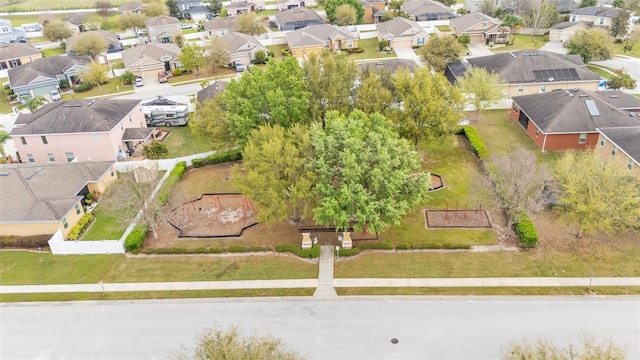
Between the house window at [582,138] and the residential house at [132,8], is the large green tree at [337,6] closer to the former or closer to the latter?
the residential house at [132,8]

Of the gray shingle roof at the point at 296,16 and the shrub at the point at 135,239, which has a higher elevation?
the gray shingle roof at the point at 296,16

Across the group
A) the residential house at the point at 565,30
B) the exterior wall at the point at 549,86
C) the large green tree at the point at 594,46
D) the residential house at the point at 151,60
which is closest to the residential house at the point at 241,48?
the residential house at the point at 151,60

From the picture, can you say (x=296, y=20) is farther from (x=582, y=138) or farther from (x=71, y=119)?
(x=582, y=138)

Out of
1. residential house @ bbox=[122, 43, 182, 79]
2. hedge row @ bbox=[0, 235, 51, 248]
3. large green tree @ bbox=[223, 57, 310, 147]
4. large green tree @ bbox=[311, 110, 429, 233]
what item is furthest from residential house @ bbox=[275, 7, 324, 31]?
hedge row @ bbox=[0, 235, 51, 248]

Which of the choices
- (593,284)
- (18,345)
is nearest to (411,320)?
(593,284)

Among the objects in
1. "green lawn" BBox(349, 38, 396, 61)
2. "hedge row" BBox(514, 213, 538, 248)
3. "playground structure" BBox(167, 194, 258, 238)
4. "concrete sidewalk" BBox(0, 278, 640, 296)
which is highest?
"green lawn" BBox(349, 38, 396, 61)

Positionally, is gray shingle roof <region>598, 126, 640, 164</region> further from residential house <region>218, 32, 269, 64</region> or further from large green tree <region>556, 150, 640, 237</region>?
residential house <region>218, 32, 269, 64</region>

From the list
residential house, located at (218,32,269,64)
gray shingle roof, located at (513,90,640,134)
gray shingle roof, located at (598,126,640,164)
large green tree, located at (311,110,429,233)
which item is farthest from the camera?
residential house, located at (218,32,269,64)
